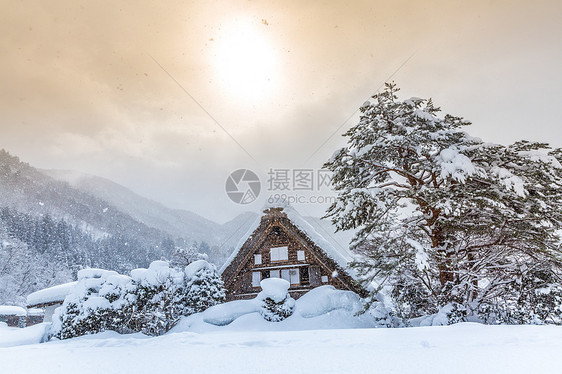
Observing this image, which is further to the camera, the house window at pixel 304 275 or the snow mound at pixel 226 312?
the house window at pixel 304 275

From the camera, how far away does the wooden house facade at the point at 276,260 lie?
1950 cm

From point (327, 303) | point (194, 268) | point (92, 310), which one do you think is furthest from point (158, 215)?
point (327, 303)

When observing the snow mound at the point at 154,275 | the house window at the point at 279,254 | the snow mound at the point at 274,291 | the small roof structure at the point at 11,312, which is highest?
the house window at the point at 279,254

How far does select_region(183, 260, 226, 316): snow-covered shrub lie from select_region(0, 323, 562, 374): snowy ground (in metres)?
8.85

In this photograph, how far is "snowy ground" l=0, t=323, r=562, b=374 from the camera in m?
4.12

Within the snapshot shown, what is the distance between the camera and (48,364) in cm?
517

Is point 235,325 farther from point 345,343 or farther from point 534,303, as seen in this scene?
point 534,303

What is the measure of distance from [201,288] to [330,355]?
40.1 ft

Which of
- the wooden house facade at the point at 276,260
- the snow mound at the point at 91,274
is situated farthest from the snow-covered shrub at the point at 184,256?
the snow mound at the point at 91,274

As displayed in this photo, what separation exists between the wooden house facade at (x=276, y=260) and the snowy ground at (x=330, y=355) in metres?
13.0

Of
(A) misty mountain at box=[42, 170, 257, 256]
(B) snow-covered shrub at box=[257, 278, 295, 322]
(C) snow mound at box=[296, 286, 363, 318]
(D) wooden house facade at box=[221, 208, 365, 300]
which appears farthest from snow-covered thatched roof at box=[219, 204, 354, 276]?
(A) misty mountain at box=[42, 170, 257, 256]

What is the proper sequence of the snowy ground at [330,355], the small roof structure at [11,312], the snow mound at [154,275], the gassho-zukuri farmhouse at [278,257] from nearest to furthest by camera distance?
the snowy ground at [330,355]
the snow mound at [154,275]
the gassho-zukuri farmhouse at [278,257]
the small roof structure at [11,312]

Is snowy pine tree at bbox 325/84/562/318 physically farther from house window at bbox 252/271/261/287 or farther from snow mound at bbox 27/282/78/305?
snow mound at bbox 27/282/78/305

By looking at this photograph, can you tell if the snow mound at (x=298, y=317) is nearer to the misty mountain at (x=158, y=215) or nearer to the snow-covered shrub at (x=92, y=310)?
the snow-covered shrub at (x=92, y=310)
